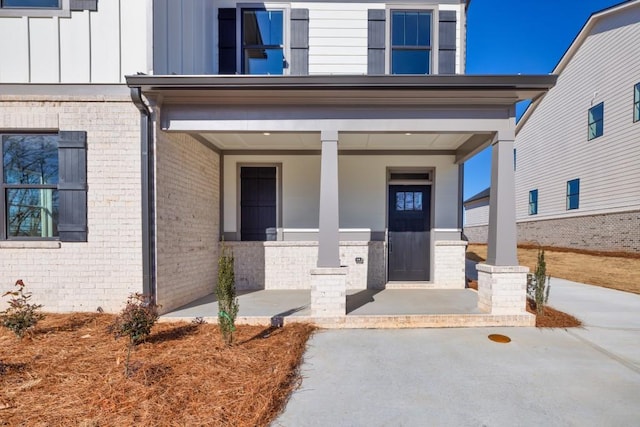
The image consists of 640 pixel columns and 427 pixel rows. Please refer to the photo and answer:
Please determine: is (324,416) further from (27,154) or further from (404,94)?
(27,154)

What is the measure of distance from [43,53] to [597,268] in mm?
14629

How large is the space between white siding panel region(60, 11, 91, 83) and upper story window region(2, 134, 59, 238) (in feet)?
3.14

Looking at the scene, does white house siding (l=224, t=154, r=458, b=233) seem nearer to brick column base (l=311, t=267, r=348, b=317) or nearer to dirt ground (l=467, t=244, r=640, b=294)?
brick column base (l=311, t=267, r=348, b=317)

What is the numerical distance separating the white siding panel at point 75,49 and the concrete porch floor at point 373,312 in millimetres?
3795

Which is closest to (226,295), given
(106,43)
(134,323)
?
(134,323)

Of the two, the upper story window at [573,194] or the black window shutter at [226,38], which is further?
the upper story window at [573,194]

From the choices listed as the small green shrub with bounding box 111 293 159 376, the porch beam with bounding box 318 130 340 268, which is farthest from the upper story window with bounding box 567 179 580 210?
the small green shrub with bounding box 111 293 159 376

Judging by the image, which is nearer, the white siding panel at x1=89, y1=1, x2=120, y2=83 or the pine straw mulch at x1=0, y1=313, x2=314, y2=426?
the pine straw mulch at x1=0, y1=313, x2=314, y2=426

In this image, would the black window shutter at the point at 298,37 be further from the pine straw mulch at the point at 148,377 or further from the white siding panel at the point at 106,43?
the pine straw mulch at the point at 148,377

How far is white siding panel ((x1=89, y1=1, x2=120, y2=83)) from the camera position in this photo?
13.7ft

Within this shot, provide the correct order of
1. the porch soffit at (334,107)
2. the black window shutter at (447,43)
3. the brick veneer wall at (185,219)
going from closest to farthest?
the porch soffit at (334,107) → the brick veneer wall at (185,219) → the black window shutter at (447,43)

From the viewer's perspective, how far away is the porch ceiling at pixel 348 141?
5.32 m

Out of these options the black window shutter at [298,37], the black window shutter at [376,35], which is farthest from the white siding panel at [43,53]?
the black window shutter at [376,35]

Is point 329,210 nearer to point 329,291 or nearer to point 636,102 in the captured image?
point 329,291
